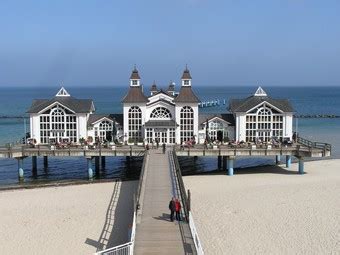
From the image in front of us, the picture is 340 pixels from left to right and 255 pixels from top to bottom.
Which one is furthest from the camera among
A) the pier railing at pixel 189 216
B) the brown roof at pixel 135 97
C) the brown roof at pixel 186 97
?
the brown roof at pixel 135 97

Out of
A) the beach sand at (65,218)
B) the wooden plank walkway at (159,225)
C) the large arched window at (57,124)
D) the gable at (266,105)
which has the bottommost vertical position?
the beach sand at (65,218)

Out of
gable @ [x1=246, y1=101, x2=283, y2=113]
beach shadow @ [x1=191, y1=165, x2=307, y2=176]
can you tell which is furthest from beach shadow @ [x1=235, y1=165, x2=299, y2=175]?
gable @ [x1=246, y1=101, x2=283, y2=113]

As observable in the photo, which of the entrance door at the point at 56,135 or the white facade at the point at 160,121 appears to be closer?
the white facade at the point at 160,121

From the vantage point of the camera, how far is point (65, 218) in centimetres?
2628

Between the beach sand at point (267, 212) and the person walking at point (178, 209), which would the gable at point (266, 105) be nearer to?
the beach sand at point (267, 212)

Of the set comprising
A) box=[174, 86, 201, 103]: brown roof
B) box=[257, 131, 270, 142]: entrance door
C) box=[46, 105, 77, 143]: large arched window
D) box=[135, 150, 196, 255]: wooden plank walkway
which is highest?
box=[174, 86, 201, 103]: brown roof

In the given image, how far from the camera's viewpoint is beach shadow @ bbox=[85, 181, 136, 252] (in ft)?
73.4

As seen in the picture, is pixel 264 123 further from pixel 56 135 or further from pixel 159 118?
pixel 56 135

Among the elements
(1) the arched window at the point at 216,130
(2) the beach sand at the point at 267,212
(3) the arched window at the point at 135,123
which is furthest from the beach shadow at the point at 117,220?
(1) the arched window at the point at 216,130

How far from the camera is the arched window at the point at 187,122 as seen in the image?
142ft

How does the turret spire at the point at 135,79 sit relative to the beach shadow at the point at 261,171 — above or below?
above

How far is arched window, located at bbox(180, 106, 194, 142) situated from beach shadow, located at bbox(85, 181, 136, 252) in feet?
35.2

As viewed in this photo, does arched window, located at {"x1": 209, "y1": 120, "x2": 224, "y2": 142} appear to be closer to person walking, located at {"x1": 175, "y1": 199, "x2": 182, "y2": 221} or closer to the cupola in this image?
the cupola

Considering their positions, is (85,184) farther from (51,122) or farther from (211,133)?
(211,133)
